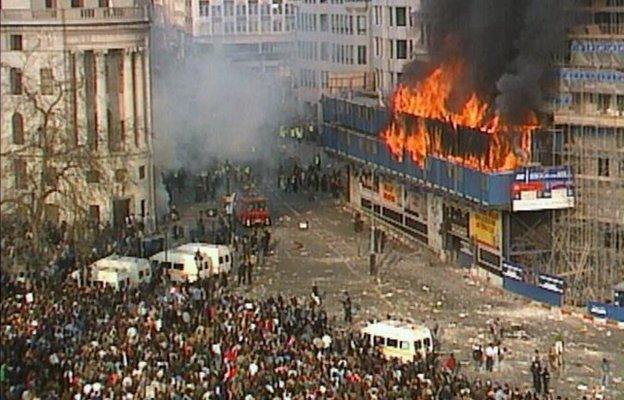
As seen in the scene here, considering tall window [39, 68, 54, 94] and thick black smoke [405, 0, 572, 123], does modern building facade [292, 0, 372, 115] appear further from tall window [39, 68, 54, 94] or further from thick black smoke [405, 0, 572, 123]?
tall window [39, 68, 54, 94]

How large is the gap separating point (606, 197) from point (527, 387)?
1232cm

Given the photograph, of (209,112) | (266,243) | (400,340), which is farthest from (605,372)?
(209,112)

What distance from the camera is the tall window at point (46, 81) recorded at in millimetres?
56812

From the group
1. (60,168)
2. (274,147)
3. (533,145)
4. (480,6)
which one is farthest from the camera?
(274,147)

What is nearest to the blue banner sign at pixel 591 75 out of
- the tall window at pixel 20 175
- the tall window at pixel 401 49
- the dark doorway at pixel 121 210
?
the tall window at pixel 20 175

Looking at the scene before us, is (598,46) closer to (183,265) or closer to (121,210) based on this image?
(183,265)

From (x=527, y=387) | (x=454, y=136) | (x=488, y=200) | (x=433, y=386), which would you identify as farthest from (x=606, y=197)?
(x=433, y=386)

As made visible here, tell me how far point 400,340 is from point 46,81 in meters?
24.0

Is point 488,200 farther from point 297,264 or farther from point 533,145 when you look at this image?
point 297,264

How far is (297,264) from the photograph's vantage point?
51.5m

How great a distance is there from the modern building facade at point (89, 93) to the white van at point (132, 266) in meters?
6.76

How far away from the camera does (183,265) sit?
155ft

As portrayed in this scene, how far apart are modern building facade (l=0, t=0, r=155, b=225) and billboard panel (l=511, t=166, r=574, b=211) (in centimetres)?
1424

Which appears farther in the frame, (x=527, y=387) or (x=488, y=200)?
(x=488, y=200)
